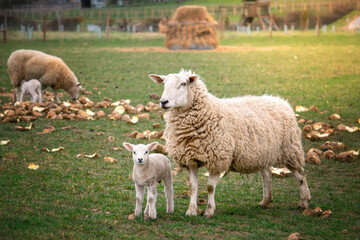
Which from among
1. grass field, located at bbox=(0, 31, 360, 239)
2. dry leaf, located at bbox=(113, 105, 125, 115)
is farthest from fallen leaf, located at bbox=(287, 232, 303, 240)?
dry leaf, located at bbox=(113, 105, 125, 115)

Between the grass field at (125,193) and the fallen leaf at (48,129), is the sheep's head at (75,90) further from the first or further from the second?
the fallen leaf at (48,129)

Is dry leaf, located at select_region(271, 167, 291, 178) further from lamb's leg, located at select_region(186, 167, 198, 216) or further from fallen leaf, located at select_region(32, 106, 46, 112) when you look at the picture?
fallen leaf, located at select_region(32, 106, 46, 112)

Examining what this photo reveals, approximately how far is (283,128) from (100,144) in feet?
15.4

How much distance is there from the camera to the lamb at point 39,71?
15.1 metres

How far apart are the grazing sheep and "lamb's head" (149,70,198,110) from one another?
8594 millimetres

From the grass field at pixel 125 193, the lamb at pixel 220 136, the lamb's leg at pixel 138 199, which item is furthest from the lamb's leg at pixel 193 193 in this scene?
the lamb's leg at pixel 138 199

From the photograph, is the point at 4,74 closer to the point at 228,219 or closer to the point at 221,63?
the point at 221,63

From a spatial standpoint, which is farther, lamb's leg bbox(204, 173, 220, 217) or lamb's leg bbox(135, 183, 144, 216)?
lamb's leg bbox(204, 173, 220, 217)

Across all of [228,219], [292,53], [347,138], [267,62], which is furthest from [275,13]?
[228,219]

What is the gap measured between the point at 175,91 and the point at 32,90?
8922 millimetres

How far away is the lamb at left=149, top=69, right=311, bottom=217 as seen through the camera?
6578mm

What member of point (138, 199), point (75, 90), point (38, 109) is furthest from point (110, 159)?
point (75, 90)

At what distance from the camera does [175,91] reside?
6535mm

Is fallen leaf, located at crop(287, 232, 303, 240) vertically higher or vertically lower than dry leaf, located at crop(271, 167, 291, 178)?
higher
